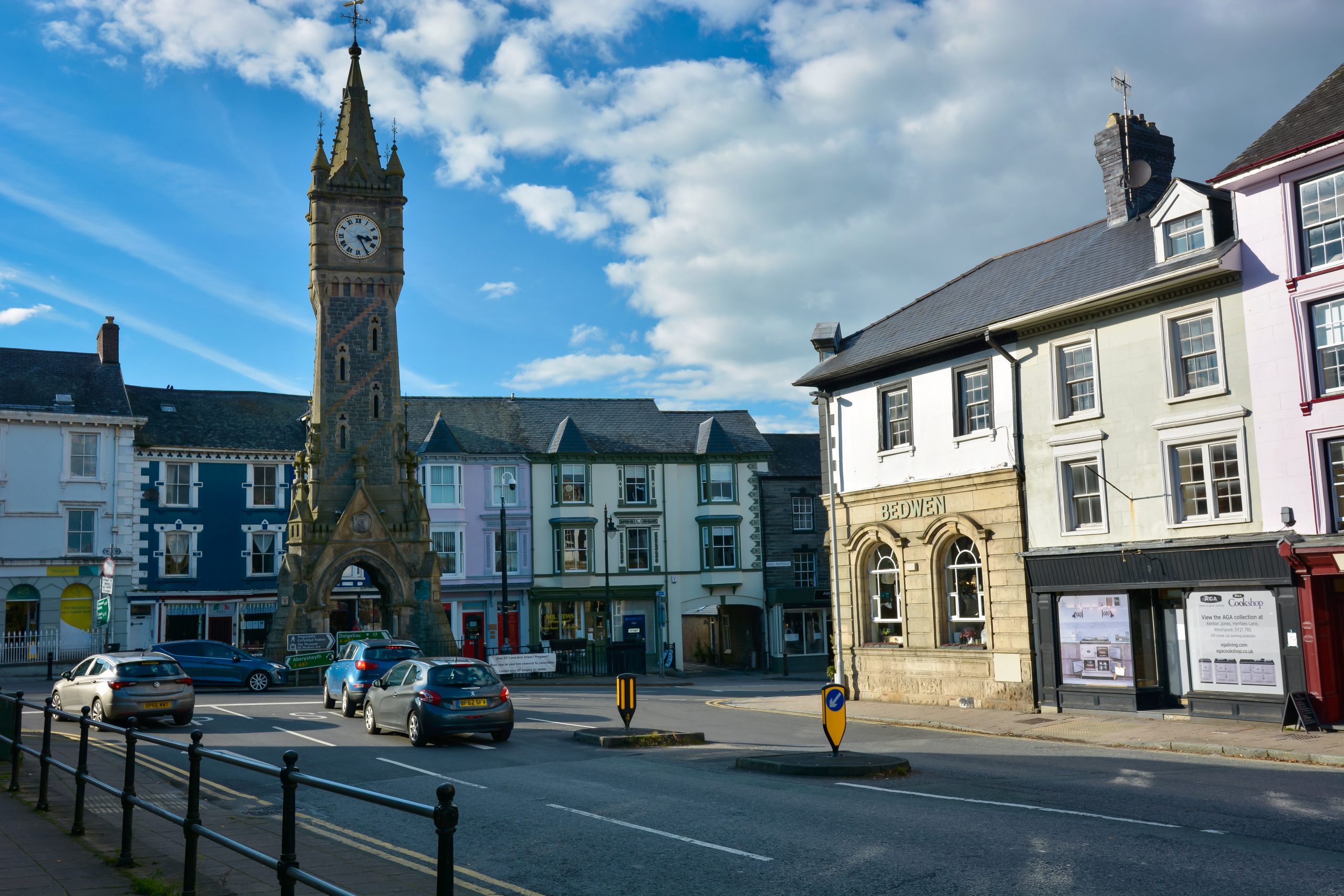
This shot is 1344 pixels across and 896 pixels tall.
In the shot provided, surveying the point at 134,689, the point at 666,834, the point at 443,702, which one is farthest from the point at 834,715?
the point at 134,689

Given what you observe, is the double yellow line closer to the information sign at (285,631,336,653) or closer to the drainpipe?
the drainpipe

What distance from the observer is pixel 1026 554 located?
23281 millimetres

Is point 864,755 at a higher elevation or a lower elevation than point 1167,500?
lower

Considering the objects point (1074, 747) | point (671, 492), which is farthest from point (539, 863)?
point (671, 492)

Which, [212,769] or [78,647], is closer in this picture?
[212,769]

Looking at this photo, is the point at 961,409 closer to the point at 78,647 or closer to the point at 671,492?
the point at 671,492

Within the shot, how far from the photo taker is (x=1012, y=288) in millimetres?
25938

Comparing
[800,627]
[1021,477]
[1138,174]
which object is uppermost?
[1138,174]

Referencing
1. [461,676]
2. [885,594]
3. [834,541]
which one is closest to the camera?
[461,676]

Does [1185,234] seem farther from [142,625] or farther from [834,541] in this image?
[142,625]

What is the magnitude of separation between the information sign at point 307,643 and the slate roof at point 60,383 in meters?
15.0

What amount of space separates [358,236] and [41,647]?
66.1ft

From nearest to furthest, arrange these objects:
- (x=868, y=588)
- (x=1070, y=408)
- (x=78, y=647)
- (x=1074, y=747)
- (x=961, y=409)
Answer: (x=1074, y=747), (x=1070, y=408), (x=961, y=409), (x=868, y=588), (x=78, y=647)

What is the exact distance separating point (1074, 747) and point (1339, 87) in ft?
43.6
